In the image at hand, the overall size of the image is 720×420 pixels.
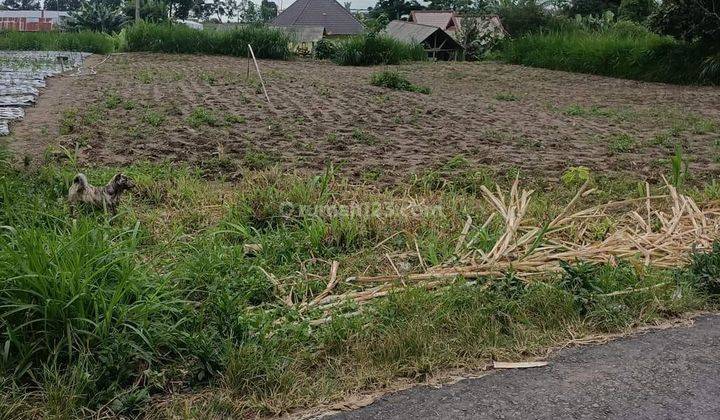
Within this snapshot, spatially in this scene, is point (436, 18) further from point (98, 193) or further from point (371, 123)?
point (98, 193)

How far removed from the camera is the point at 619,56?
14.4 meters

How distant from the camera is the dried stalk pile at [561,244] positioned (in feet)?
10.1

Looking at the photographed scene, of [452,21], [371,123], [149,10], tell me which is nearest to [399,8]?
[452,21]

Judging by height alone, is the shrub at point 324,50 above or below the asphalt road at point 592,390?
above

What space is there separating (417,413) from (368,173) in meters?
3.28

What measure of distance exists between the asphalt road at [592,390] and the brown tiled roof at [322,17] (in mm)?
39428

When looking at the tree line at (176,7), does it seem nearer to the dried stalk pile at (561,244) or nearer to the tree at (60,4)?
the tree at (60,4)

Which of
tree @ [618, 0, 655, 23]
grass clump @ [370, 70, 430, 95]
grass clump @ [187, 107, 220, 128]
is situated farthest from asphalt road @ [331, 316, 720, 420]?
tree @ [618, 0, 655, 23]

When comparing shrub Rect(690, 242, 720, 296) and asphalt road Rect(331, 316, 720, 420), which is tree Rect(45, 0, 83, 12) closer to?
shrub Rect(690, 242, 720, 296)

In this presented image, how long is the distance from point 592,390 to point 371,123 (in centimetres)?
575

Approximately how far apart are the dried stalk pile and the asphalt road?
603 mm

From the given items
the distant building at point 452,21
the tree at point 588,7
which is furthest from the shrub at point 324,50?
the tree at point 588,7

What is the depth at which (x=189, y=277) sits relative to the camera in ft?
9.34

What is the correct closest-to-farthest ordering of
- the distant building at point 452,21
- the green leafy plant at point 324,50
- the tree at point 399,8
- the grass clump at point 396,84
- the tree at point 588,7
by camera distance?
the grass clump at point 396,84, the green leafy plant at point 324,50, the distant building at point 452,21, the tree at point 588,7, the tree at point 399,8
